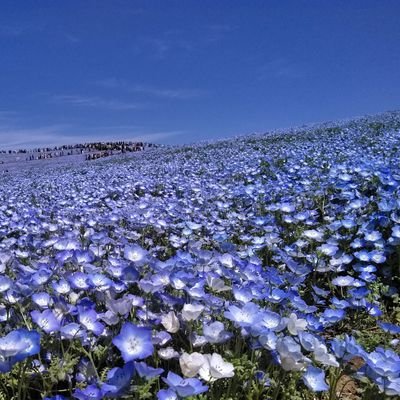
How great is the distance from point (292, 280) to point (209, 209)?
3056 millimetres

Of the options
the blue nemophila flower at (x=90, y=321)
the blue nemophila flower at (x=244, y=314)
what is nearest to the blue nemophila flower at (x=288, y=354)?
the blue nemophila flower at (x=244, y=314)

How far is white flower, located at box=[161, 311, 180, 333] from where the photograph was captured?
2.12m

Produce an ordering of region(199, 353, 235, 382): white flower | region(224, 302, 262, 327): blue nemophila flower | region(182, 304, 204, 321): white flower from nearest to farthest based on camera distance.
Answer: region(199, 353, 235, 382): white flower → region(224, 302, 262, 327): blue nemophila flower → region(182, 304, 204, 321): white flower

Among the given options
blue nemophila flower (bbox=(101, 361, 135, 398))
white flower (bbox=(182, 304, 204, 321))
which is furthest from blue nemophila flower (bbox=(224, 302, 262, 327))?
blue nemophila flower (bbox=(101, 361, 135, 398))

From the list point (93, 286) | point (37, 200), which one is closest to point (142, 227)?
point (93, 286)

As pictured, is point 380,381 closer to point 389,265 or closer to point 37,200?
point 389,265

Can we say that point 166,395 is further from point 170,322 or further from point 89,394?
point 170,322

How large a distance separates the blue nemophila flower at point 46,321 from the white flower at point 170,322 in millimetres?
459

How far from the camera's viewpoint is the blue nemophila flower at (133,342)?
5.72 feet

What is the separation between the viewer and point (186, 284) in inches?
92.4

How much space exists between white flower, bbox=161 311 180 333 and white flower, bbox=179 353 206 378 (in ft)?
1.05

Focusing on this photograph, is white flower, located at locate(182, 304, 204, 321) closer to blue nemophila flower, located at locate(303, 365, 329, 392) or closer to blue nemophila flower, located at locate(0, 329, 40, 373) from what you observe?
blue nemophila flower, located at locate(303, 365, 329, 392)

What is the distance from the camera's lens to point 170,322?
7.04ft

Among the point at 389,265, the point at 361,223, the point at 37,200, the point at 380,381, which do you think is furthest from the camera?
the point at 37,200
